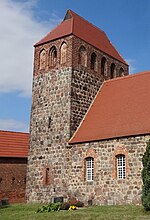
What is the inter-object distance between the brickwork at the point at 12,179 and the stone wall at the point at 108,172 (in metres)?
6.57

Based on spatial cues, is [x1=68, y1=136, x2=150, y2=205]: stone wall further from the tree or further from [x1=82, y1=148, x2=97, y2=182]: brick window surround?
the tree

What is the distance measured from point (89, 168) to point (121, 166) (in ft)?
7.34

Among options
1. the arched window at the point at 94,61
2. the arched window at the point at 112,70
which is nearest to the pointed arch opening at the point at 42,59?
the arched window at the point at 94,61

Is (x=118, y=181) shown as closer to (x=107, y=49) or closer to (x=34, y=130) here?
(x=34, y=130)

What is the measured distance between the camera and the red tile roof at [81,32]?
79.1ft

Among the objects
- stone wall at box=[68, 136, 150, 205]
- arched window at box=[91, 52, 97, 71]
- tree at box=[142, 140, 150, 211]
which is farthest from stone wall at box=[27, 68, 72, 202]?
tree at box=[142, 140, 150, 211]

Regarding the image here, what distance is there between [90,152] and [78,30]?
30.4 ft

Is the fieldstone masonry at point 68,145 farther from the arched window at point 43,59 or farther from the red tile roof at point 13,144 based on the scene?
the red tile roof at point 13,144

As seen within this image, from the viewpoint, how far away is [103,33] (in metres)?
28.2

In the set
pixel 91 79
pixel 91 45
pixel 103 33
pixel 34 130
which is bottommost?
pixel 34 130

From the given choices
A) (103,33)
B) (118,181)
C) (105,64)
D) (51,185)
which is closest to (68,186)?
(51,185)

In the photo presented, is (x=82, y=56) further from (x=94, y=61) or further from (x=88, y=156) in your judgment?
(x=88, y=156)

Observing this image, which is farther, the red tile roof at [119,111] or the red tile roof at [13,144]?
the red tile roof at [13,144]

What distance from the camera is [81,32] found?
965 inches
